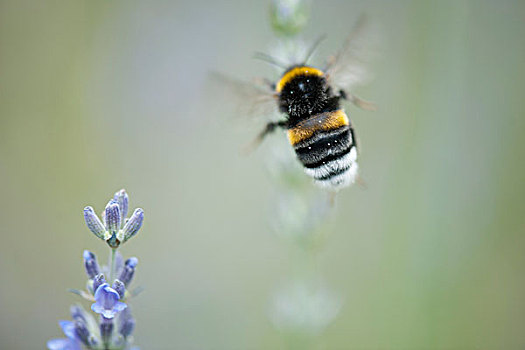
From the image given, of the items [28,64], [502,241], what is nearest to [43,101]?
[28,64]

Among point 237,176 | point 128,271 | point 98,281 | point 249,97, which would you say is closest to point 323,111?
point 249,97

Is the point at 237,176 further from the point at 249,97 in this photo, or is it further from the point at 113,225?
the point at 113,225

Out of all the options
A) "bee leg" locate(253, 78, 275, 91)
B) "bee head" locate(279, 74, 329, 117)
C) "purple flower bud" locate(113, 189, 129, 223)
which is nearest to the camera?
"purple flower bud" locate(113, 189, 129, 223)

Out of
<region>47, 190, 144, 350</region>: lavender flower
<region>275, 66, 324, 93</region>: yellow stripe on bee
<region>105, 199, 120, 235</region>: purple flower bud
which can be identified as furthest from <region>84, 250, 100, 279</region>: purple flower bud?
<region>275, 66, 324, 93</region>: yellow stripe on bee

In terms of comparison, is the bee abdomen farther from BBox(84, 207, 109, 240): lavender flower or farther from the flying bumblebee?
BBox(84, 207, 109, 240): lavender flower

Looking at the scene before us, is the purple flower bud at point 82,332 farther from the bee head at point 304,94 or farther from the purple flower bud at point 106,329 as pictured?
the bee head at point 304,94
